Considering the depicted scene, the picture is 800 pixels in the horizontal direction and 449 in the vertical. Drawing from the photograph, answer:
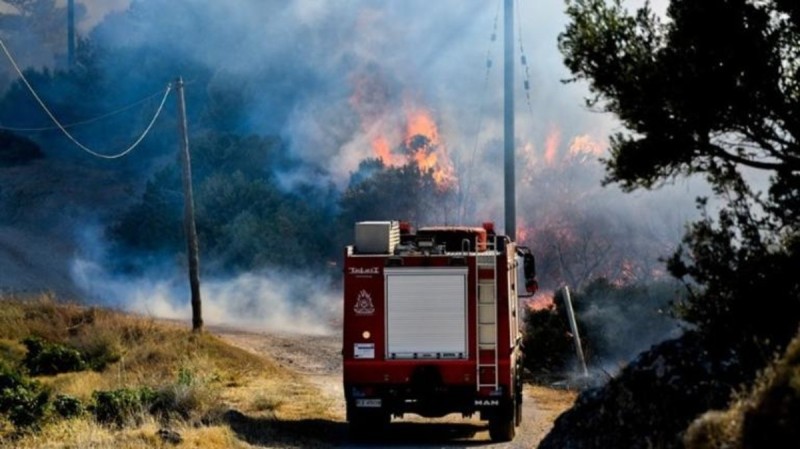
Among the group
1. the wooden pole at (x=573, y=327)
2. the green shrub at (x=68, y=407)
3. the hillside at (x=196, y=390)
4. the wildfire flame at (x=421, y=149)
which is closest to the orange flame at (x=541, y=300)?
the hillside at (x=196, y=390)

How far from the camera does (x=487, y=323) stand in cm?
1761

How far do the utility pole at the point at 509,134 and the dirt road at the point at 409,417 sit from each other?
375 cm

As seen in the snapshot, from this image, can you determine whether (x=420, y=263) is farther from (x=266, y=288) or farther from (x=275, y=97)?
(x=275, y=97)

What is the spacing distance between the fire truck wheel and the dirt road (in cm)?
15

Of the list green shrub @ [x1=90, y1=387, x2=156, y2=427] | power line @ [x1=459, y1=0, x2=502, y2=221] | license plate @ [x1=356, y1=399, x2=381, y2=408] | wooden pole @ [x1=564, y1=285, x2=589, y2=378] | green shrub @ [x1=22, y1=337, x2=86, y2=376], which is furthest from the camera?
power line @ [x1=459, y1=0, x2=502, y2=221]

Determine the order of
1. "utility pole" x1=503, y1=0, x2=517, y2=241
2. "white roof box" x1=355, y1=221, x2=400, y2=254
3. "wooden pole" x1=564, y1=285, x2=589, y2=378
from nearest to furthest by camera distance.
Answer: "white roof box" x1=355, y1=221, x2=400, y2=254
"wooden pole" x1=564, y1=285, x2=589, y2=378
"utility pole" x1=503, y1=0, x2=517, y2=241

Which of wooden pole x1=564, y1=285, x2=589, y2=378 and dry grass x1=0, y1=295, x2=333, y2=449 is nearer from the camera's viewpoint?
dry grass x1=0, y1=295, x2=333, y2=449

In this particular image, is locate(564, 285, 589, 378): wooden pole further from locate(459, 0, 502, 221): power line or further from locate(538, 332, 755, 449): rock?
locate(459, 0, 502, 221): power line

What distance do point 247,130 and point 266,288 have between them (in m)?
15.7

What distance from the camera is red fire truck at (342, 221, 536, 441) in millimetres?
17578

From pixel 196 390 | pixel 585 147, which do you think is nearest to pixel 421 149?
pixel 585 147

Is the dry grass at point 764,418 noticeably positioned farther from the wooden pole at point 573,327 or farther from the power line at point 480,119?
the power line at point 480,119

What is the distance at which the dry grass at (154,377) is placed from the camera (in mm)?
17203

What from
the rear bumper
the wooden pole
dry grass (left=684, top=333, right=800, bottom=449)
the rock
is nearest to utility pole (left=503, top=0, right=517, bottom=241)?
the wooden pole
